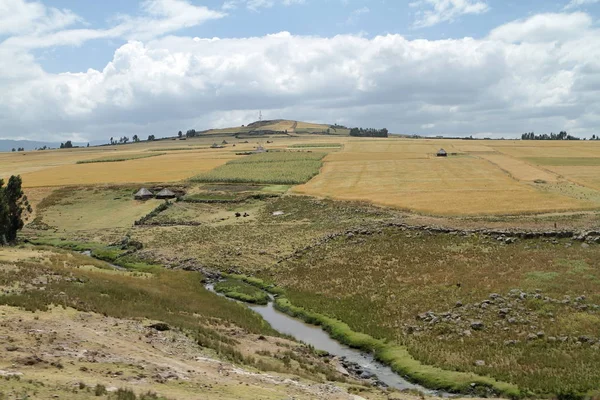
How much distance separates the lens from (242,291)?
48.5 metres

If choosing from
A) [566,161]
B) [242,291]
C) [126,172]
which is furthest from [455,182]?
[126,172]

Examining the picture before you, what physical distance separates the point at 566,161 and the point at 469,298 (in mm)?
99307

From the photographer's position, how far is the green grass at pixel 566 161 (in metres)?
119

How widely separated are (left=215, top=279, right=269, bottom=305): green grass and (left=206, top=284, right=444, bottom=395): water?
0.89 metres

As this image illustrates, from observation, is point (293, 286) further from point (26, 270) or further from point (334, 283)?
point (26, 270)

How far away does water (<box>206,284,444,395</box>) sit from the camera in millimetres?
29625

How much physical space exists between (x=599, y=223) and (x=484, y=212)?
13.2 m

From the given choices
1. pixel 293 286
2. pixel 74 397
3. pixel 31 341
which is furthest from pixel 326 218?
pixel 74 397

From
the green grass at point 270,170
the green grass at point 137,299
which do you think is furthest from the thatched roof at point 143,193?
Answer: the green grass at point 137,299

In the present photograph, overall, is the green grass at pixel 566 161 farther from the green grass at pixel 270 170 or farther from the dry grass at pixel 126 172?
the dry grass at pixel 126 172

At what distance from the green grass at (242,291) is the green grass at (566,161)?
3552 inches

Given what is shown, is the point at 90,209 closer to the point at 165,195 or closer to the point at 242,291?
the point at 165,195

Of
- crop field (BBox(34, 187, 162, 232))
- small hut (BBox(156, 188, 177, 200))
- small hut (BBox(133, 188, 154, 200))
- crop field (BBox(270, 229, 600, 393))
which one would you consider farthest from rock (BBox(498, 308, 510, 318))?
small hut (BBox(133, 188, 154, 200))

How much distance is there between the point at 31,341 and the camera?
2336cm
